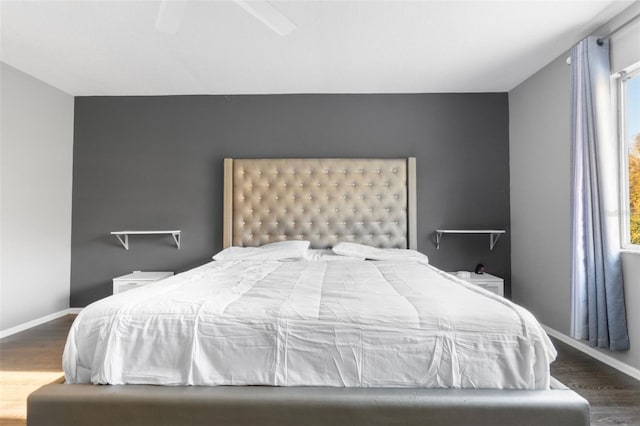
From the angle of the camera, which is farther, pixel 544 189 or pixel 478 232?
pixel 478 232

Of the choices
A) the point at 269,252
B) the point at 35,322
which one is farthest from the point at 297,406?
the point at 35,322

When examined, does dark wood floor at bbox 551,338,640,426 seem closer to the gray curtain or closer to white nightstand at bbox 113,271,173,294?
the gray curtain


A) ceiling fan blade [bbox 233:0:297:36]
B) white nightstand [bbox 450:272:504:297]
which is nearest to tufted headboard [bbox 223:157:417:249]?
white nightstand [bbox 450:272:504:297]

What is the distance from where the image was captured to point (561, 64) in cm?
309

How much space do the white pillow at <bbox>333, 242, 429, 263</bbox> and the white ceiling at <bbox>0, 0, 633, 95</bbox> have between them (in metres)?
1.62

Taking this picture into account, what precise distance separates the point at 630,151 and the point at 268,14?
256cm

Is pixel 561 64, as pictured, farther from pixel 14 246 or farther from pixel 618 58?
pixel 14 246

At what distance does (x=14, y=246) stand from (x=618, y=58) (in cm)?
509

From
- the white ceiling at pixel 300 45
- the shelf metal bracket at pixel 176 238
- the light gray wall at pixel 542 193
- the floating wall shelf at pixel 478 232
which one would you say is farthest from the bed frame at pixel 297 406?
the shelf metal bracket at pixel 176 238

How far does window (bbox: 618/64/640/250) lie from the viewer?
8.07 ft

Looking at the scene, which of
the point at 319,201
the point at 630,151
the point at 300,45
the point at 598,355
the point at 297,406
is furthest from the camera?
the point at 319,201

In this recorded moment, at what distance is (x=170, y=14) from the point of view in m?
2.18

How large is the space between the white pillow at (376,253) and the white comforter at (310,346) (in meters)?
1.76

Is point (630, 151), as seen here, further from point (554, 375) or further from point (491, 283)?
point (554, 375)
